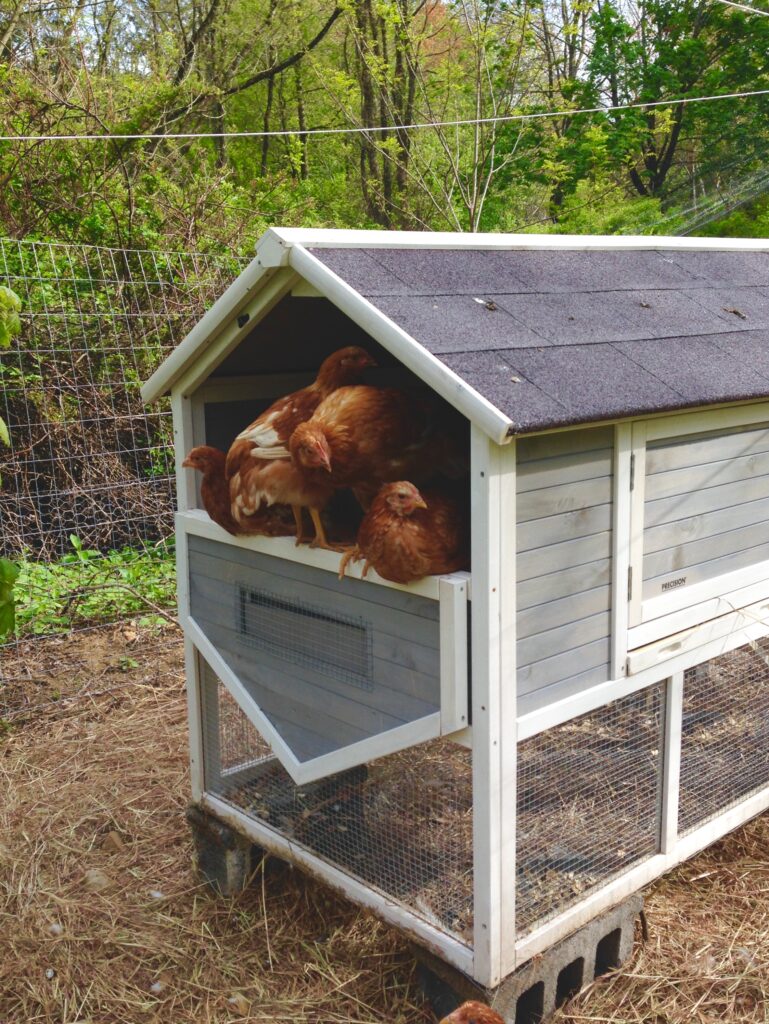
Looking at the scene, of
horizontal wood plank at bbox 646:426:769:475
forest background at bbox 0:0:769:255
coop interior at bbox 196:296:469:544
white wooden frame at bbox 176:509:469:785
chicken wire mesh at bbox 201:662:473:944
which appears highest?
→ forest background at bbox 0:0:769:255

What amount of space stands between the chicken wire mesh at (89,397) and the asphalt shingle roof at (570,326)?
127 inches

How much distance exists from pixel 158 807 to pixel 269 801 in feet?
2.81

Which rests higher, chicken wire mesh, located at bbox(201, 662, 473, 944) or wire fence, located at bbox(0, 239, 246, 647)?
wire fence, located at bbox(0, 239, 246, 647)

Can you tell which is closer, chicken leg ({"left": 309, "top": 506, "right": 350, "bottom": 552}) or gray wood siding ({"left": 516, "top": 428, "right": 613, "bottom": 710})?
gray wood siding ({"left": 516, "top": 428, "right": 613, "bottom": 710})

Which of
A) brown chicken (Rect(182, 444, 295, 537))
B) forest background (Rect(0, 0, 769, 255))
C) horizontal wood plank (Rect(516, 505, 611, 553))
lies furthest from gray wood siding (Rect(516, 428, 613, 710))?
forest background (Rect(0, 0, 769, 255))

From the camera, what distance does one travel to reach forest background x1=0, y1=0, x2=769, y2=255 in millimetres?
6551

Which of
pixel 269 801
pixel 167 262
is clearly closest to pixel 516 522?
pixel 269 801

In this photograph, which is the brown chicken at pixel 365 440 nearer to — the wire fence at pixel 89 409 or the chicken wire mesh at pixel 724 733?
the chicken wire mesh at pixel 724 733

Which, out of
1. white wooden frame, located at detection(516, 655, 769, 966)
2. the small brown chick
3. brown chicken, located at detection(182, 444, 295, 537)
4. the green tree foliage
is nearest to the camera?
the green tree foliage

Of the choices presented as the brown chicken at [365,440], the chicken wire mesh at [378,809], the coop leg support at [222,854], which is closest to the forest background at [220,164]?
the brown chicken at [365,440]

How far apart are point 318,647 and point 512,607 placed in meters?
0.63

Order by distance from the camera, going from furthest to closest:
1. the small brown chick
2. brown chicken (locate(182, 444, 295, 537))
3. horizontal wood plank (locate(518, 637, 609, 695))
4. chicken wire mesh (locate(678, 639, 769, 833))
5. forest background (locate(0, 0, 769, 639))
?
forest background (locate(0, 0, 769, 639)) → chicken wire mesh (locate(678, 639, 769, 833)) → brown chicken (locate(182, 444, 295, 537)) → horizontal wood plank (locate(518, 637, 609, 695)) → the small brown chick

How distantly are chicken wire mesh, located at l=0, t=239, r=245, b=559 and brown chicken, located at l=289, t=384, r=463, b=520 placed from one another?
324cm

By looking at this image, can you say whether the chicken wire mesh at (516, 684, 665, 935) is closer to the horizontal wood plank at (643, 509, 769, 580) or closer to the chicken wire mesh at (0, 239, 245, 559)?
the horizontal wood plank at (643, 509, 769, 580)
